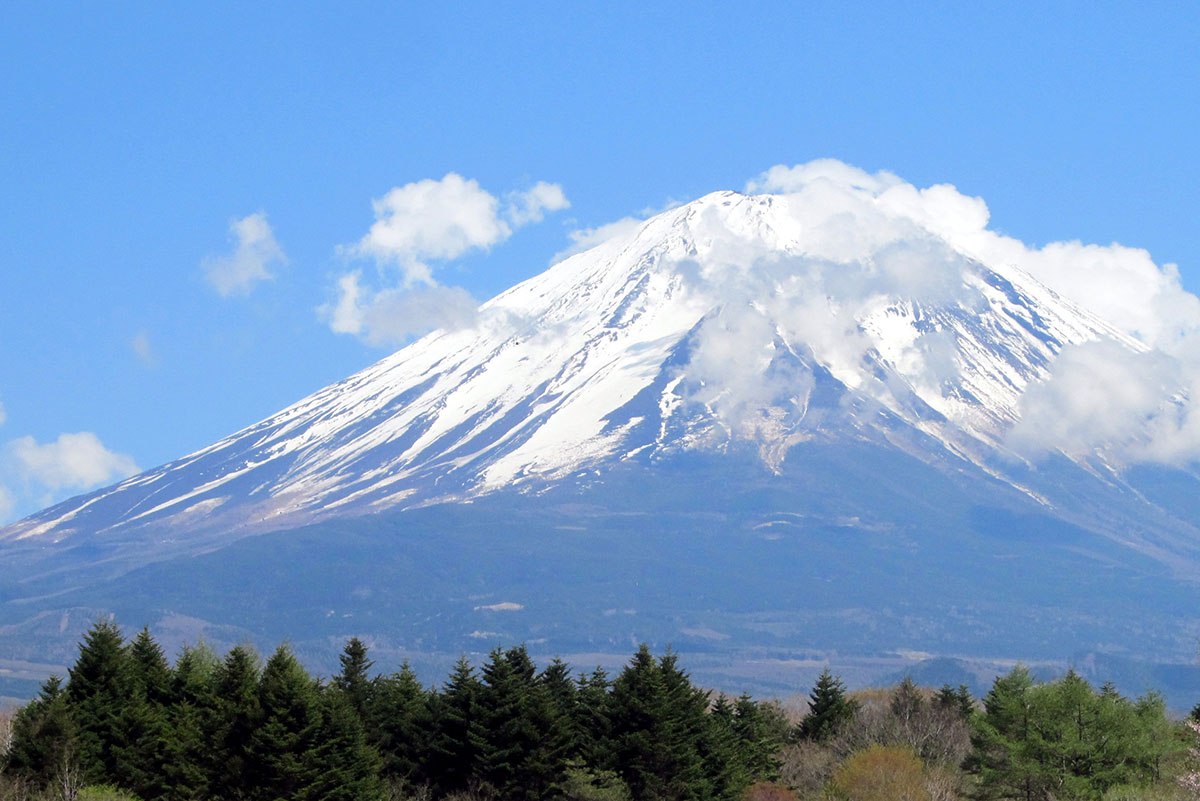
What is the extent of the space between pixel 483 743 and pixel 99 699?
10518 mm

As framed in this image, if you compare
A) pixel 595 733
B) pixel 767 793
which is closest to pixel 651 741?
pixel 595 733

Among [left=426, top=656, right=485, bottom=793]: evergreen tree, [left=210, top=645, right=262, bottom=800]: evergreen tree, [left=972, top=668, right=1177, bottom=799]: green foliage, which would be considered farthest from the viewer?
[left=972, top=668, right=1177, bottom=799]: green foliage

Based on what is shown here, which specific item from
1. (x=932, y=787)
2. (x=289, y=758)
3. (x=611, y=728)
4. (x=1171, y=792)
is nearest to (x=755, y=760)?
(x=932, y=787)

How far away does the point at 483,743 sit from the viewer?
4306 centimetres

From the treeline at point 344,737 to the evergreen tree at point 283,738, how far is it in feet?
0.12

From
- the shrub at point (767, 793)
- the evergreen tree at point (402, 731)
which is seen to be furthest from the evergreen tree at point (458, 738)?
the shrub at point (767, 793)

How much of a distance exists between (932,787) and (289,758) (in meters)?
22.1

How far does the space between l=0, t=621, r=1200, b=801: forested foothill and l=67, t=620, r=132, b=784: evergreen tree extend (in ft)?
0.19

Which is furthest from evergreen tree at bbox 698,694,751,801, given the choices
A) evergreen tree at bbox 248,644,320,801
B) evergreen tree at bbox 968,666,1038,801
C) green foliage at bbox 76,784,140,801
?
green foliage at bbox 76,784,140,801

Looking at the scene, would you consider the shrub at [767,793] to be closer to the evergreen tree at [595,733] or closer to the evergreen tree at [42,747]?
the evergreen tree at [595,733]

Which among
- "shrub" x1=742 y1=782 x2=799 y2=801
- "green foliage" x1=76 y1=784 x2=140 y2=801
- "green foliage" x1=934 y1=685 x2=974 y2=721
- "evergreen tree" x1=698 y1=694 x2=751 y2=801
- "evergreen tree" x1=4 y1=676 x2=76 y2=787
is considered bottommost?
"shrub" x1=742 y1=782 x2=799 y2=801

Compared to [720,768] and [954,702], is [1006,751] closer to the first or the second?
[720,768]

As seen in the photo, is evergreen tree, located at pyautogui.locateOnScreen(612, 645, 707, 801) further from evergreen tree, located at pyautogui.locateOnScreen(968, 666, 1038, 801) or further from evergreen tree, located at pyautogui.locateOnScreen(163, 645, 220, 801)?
evergreen tree, located at pyautogui.locateOnScreen(163, 645, 220, 801)

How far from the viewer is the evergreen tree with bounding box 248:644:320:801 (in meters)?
37.7
